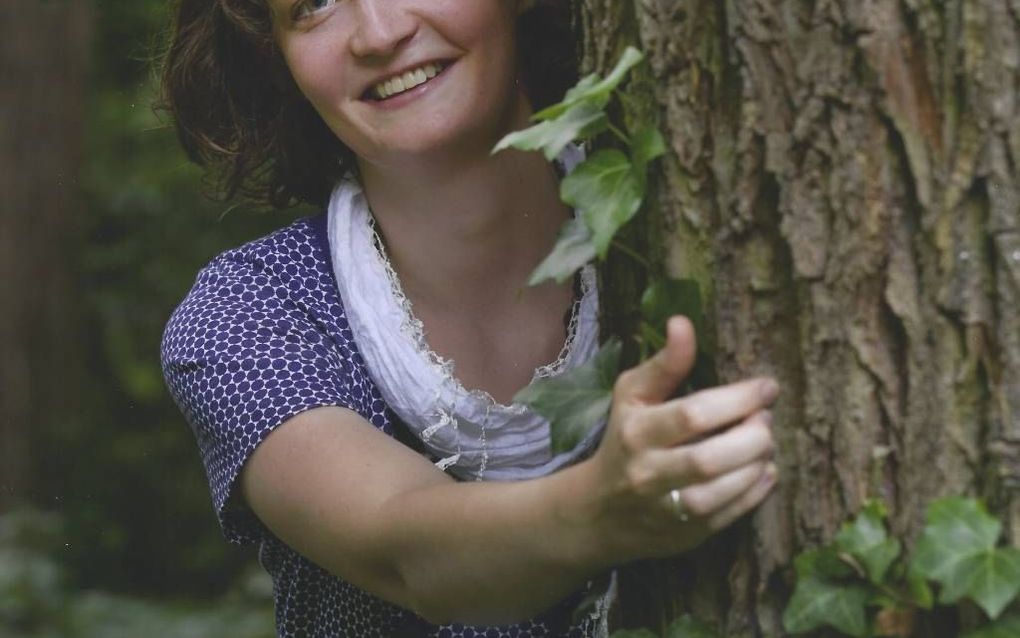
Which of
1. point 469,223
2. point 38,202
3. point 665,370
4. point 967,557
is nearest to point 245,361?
point 469,223

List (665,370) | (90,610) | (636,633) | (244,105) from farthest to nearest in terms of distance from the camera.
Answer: (90,610), (244,105), (636,633), (665,370)

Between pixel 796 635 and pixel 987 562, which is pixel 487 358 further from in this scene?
pixel 987 562

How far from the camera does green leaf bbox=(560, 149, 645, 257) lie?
142 cm

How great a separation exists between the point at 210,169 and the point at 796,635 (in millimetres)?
1782

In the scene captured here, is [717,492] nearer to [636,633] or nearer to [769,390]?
[769,390]

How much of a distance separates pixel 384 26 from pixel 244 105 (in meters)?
0.63

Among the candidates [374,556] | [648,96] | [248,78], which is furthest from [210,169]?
[648,96]

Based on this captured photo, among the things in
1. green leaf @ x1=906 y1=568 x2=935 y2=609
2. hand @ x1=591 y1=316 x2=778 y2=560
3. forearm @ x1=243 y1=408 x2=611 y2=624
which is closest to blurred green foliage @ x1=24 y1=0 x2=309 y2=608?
forearm @ x1=243 y1=408 x2=611 y2=624

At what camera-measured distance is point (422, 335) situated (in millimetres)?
2271

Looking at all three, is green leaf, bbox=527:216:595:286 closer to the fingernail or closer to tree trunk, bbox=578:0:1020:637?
tree trunk, bbox=578:0:1020:637

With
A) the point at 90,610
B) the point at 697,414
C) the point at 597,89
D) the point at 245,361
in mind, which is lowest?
the point at 90,610

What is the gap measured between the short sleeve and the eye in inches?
14.7

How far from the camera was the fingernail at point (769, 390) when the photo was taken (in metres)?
1.37

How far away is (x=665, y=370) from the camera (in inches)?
53.0
